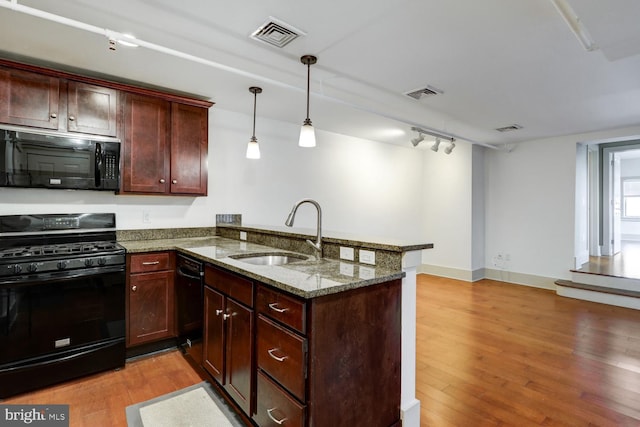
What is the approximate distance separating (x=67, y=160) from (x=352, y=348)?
2.75 meters

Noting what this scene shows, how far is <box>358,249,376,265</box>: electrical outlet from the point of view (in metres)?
1.94

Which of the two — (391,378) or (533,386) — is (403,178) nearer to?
(533,386)

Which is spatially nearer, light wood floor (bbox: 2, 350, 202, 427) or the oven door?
light wood floor (bbox: 2, 350, 202, 427)

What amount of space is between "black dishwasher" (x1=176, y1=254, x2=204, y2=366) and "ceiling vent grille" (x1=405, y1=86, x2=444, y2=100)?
8.45 ft

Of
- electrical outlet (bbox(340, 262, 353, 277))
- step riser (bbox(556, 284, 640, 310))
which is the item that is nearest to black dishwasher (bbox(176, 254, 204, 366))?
electrical outlet (bbox(340, 262, 353, 277))

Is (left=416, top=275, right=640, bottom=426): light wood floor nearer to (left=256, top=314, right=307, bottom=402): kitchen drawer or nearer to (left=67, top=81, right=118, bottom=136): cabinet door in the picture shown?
(left=256, top=314, right=307, bottom=402): kitchen drawer

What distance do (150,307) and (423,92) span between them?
3267mm

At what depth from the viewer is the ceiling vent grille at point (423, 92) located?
3.14 metres

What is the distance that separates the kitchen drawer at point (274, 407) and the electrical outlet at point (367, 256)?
0.85 metres

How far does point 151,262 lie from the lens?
2756mm

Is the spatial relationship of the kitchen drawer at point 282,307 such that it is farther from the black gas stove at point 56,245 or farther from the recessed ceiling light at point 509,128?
the recessed ceiling light at point 509,128

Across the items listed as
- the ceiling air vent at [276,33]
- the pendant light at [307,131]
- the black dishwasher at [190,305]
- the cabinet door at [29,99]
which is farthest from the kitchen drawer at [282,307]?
the cabinet door at [29,99]

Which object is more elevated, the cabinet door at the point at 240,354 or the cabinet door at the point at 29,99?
the cabinet door at the point at 29,99

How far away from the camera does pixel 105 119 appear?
2832 mm
